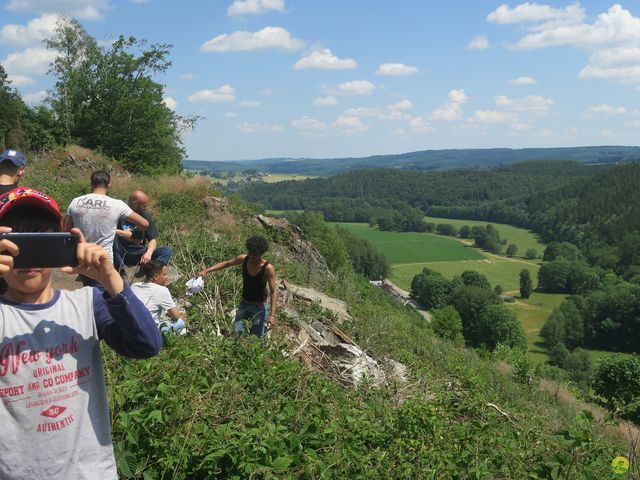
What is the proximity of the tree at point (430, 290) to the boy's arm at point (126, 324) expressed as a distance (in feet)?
250

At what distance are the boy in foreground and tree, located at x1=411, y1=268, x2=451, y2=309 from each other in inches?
3003

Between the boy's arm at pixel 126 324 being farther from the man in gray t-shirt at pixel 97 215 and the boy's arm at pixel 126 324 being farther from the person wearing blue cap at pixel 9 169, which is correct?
the person wearing blue cap at pixel 9 169

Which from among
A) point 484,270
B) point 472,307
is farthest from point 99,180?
point 484,270

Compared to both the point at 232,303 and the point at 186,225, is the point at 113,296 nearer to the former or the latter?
the point at 232,303

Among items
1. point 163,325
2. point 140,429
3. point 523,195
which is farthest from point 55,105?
point 523,195

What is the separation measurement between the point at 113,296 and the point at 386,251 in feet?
343

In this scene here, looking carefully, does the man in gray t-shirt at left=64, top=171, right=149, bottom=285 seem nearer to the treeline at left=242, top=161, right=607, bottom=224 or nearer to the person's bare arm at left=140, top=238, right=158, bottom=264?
the person's bare arm at left=140, top=238, right=158, bottom=264

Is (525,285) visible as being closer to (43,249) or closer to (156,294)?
(156,294)

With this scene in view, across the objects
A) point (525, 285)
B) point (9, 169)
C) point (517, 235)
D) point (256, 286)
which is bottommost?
→ point (525, 285)

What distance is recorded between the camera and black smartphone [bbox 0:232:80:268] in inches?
66.0

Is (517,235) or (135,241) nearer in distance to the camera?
(135,241)

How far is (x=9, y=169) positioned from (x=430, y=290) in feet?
251

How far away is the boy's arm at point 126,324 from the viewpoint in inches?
71.6

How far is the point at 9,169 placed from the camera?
4633 mm
